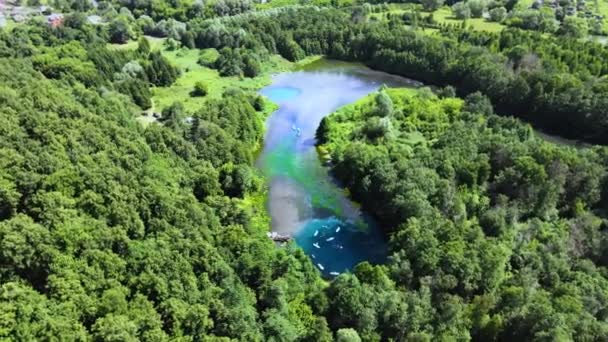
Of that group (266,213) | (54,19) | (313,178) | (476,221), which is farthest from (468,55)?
(54,19)

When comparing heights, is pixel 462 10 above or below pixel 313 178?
above

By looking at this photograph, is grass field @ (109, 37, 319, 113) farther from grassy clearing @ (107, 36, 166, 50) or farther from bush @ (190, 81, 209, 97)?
bush @ (190, 81, 209, 97)

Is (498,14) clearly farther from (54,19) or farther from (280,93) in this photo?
(54,19)

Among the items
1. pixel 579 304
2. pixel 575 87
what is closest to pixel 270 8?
pixel 575 87

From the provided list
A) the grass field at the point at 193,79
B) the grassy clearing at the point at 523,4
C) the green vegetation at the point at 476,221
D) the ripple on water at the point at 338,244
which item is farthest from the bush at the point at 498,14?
the ripple on water at the point at 338,244

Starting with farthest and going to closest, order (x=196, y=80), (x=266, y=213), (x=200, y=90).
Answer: (x=196, y=80)
(x=200, y=90)
(x=266, y=213)

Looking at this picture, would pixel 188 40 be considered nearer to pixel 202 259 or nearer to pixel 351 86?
pixel 351 86

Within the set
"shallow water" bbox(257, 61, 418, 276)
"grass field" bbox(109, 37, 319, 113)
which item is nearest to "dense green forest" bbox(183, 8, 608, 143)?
"grass field" bbox(109, 37, 319, 113)
